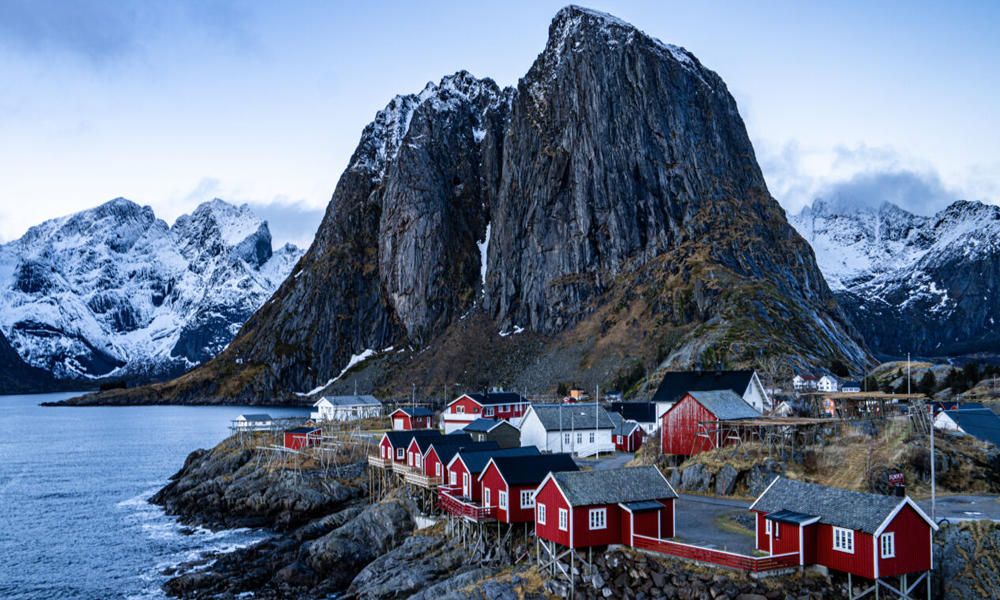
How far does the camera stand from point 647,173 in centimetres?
17688

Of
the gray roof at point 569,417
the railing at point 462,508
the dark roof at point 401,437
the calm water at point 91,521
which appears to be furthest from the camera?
the gray roof at point 569,417

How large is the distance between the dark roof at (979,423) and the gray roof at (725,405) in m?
12.9

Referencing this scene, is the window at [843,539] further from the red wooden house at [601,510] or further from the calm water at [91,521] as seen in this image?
the calm water at [91,521]

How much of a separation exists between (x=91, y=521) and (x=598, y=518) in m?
54.7

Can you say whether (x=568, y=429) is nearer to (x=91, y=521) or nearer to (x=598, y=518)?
(x=598, y=518)

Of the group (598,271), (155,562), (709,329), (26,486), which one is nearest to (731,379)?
(155,562)

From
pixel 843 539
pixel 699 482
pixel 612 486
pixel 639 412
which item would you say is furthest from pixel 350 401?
pixel 843 539

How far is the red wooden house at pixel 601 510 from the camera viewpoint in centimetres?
3547

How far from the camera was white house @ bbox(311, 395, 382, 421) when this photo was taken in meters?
120

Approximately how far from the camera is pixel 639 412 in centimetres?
7944

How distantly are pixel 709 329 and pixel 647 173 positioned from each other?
2407 inches

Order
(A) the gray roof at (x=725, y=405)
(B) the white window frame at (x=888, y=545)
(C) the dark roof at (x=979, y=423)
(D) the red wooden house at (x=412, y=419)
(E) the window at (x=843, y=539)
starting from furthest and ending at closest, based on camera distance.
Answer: (D) the red wooden house at (x=412, y=419) < (A) the gray roof at (x=725, y=405) < (C) the dark roof at (x=979, y=423) < (E) the window at (x=843, y=539) < (B) the white window frame at (x=888, y=545)

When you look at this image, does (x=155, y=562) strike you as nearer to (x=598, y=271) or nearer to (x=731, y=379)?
(x=731, y=379)

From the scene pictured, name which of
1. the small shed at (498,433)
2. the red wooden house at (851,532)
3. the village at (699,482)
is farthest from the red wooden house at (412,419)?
the red wooden house at (851,532)
